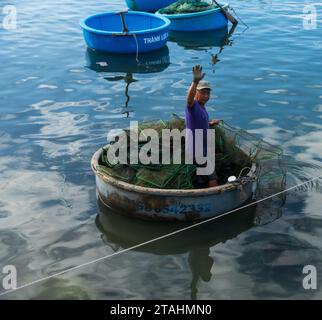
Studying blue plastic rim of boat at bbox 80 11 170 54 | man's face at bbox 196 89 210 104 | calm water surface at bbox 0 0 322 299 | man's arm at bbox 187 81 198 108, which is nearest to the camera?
calm water surface at bbox 0 0 322 299

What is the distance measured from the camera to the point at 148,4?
19000 millimetres

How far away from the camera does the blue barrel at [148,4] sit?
1892cm

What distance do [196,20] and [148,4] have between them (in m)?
3.21

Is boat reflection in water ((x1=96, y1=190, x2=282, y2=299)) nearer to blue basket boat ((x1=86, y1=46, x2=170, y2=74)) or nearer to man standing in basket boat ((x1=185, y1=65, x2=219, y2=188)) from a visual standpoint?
man standing in basket boat ((x1=185, y1=65, x2=219, y2=188))

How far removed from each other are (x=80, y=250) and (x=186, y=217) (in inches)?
60.7

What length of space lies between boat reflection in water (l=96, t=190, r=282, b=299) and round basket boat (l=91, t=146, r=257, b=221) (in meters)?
0.15

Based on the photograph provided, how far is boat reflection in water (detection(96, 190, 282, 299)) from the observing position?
22.0 feet

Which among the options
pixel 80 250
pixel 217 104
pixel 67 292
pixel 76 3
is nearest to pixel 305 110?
pixel 217 104

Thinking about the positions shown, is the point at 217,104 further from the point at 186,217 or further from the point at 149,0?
the point at 149,0

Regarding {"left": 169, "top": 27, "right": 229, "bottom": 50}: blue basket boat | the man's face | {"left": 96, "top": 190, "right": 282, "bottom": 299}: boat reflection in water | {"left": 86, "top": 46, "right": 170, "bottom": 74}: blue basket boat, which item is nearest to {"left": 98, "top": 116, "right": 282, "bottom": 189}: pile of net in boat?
{"left": 96, "top": 190, "right": 282, "bottom": 299}: boat reflection in water

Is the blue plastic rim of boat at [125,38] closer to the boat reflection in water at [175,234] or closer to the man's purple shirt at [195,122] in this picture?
the man's purple shirt at [195,122]

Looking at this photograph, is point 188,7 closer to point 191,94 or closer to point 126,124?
point 126,124

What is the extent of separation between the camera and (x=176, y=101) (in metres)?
11.3

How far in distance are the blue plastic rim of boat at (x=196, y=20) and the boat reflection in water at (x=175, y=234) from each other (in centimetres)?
1060
